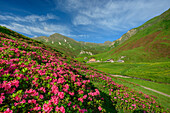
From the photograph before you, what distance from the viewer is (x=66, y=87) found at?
499 cm

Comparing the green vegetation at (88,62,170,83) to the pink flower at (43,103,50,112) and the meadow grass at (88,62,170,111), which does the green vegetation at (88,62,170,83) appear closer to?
the meadow grass at (88,62,170,111)

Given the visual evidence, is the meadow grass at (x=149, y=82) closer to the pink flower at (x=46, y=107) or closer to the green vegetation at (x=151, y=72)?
the green vegetation at (x=151, y=72)

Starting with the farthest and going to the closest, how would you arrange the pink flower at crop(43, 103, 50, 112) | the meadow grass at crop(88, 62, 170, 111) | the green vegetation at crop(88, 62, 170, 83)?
the green vegetation at crop(88, 62, 170, 83) < the meadow grass at crop(88, 62, 170, 111) < the pink flower at crop(43, 103, 50, 112)

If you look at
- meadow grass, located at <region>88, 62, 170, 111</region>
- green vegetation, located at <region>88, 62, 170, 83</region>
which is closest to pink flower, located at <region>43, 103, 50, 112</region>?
meadow grass, located at <region>88, 62, 170, 111</region>

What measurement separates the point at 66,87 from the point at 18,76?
3.02 metres

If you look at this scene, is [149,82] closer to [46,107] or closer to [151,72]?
[151,72]

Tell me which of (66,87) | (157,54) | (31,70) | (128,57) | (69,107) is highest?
(157,54)

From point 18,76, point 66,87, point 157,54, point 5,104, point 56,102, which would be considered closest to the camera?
point 5,104

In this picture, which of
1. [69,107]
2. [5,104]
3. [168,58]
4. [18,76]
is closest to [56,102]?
[69,107]

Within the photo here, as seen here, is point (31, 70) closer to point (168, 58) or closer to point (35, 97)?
point (35, 97)

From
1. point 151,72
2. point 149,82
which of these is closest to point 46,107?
point 149,82

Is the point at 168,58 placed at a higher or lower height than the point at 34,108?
higher

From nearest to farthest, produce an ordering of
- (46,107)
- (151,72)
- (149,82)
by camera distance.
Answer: (46,107), (149,82), (151,72)

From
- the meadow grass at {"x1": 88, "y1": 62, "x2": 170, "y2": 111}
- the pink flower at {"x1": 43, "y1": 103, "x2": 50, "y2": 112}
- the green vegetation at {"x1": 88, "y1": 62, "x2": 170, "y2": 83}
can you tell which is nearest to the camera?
the pink flower at {"x1": 43, "y1": 103, "x2": 50, "y2": 112}
